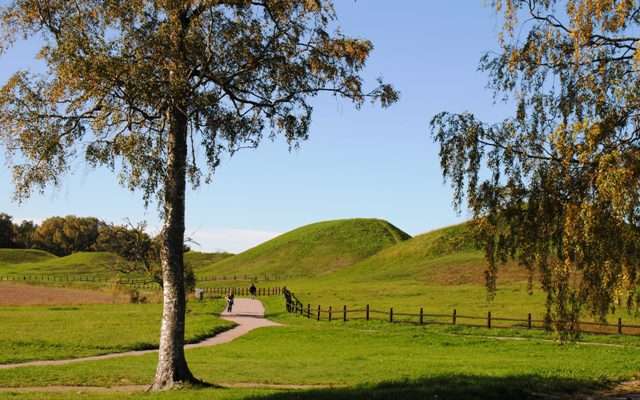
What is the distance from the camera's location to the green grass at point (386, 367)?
57.9ft

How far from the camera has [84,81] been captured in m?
17.9

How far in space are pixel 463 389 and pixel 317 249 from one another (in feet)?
456

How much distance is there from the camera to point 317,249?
15550 cm

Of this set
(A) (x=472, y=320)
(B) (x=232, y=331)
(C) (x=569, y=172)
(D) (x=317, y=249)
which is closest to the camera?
(C) (x=569, y=172)

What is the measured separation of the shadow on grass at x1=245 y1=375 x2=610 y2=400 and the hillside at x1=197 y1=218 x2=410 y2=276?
114924 millimetres

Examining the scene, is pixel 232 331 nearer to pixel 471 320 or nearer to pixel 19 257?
Result: pixel 471 320

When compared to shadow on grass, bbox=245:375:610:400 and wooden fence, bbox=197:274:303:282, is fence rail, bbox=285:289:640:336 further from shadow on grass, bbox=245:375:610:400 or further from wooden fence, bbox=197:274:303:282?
wooden fence, bbox=197:274:303:282

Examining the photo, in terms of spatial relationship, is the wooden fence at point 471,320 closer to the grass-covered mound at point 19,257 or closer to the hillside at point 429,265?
the hillside at point 429,265

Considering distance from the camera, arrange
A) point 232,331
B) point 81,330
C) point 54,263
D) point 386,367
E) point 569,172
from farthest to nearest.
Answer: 1. point 54,263
2. point 232,331
3. point 81,330
4. point 386,367
5. point 569,172

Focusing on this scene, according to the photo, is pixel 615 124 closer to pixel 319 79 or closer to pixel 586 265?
pixel 586 265

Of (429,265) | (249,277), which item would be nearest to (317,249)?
(249,277)

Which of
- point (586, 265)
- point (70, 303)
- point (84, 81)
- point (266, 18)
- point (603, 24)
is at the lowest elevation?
point (70, 303)

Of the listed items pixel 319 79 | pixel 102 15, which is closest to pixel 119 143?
pixel 102 15

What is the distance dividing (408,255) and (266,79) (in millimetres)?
106756
